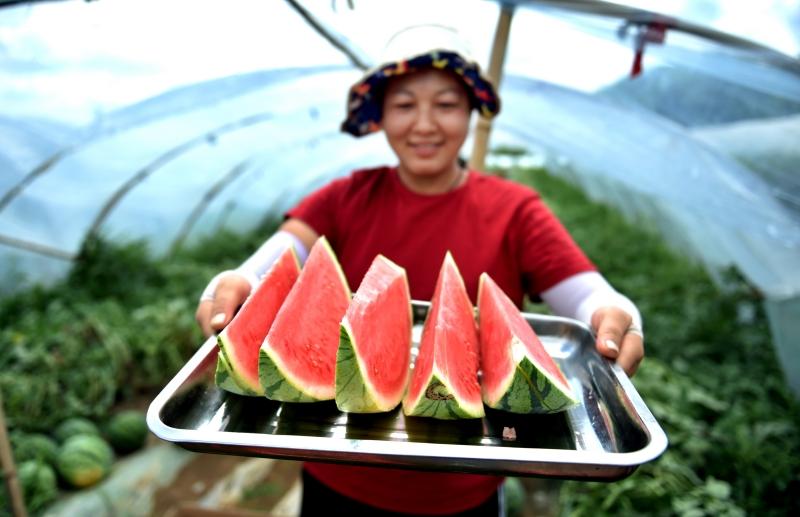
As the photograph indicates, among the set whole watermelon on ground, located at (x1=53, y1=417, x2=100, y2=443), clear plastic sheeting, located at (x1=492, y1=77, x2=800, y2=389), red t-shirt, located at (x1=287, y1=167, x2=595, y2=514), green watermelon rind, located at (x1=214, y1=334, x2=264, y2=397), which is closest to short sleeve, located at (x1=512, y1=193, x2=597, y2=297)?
red t-shirt, located at (x1=287, y1=167, x2=595, y2=514)

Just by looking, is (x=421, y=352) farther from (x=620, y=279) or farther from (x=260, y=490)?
(x=620, y=279)

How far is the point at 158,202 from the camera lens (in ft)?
19.1

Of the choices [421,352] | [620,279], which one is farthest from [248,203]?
[421,352]

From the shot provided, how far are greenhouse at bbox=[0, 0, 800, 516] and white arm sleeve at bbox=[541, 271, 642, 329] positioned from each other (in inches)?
9.7

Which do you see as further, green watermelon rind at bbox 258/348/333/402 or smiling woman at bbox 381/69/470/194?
smiling woman at bbox 381/69/470/194

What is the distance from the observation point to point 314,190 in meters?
4.12

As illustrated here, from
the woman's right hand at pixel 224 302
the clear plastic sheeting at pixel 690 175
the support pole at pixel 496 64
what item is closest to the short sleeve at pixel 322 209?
the woman's right hand at pixel 224 302

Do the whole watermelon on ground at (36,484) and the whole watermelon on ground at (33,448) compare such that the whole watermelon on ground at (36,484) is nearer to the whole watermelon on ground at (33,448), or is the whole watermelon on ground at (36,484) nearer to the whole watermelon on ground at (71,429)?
the whole watermelon on ground at (33,448)

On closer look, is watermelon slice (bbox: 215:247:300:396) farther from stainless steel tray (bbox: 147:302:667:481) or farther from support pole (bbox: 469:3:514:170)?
support pole (bbox: 469:3:514:170)

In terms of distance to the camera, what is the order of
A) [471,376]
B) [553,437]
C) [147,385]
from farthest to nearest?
[147,385] < [471,376] < [553,437]

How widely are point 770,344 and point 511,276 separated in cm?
391

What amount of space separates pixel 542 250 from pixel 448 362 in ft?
2.04

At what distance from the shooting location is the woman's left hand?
1314 millimetres

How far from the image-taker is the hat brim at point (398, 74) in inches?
65.2
